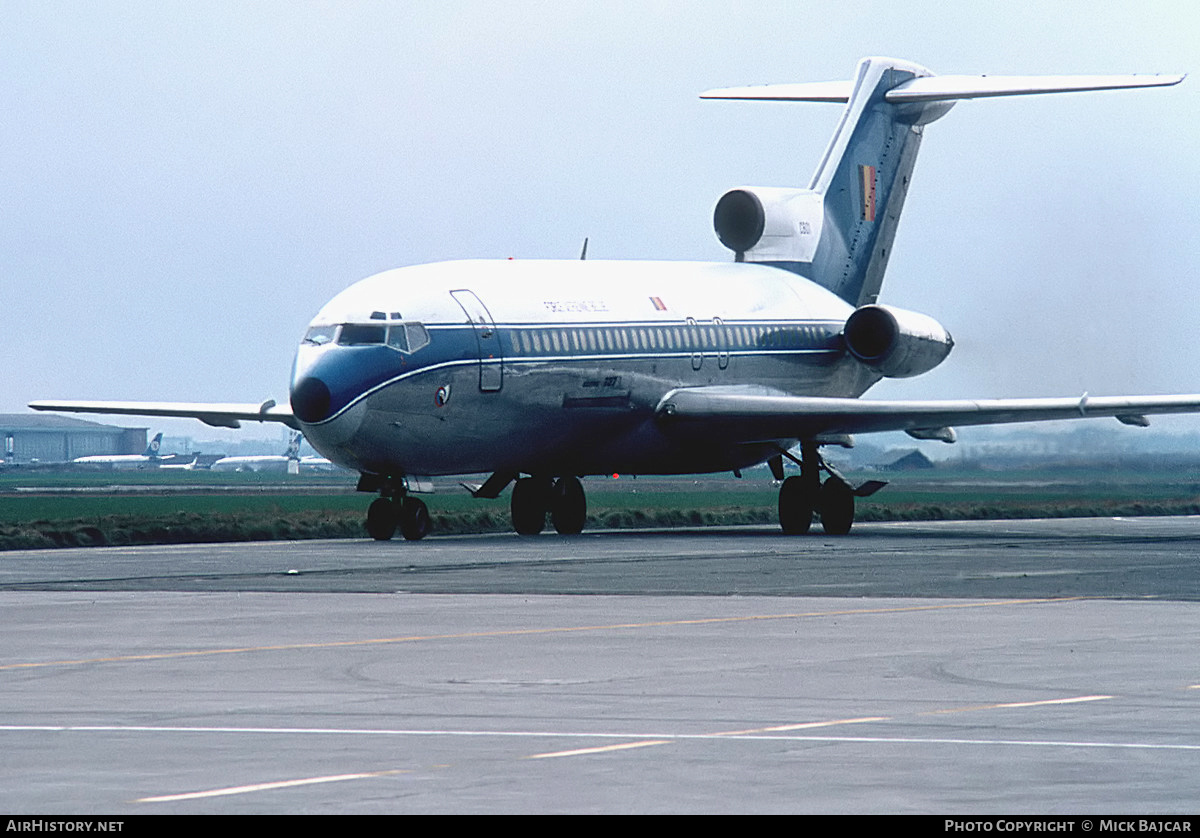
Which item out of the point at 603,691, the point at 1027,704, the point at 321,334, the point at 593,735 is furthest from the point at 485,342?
the point at 593,735

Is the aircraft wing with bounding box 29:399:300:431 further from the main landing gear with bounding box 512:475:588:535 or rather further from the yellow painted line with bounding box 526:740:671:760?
the yellow painted line with bounding box 526:740:671:760

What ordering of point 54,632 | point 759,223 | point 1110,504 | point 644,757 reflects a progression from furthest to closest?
1. point 1110,504
2. point 759,223
3. point 54,632
4. point 644,757

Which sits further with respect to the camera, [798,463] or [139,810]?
[798,463]

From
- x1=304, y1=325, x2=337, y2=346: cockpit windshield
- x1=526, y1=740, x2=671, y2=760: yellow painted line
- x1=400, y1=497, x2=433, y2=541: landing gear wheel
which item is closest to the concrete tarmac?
x1=526, y1=740, x2=671, y2=760: yellow painted line

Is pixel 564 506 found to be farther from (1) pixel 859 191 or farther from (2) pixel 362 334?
(1) pixel 859 191

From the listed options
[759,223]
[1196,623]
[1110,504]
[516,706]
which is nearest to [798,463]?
[759,223]

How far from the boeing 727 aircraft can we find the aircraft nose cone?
0.10ft

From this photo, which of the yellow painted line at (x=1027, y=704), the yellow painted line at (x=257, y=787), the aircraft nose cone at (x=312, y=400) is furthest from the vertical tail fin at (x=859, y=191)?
the yellow painted line at (x=257, y=787)

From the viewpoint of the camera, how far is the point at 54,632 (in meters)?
18.4

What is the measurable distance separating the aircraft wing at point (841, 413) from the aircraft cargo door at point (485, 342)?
471 centimetres

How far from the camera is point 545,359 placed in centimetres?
3878

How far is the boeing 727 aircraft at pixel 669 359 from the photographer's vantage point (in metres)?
36.6
